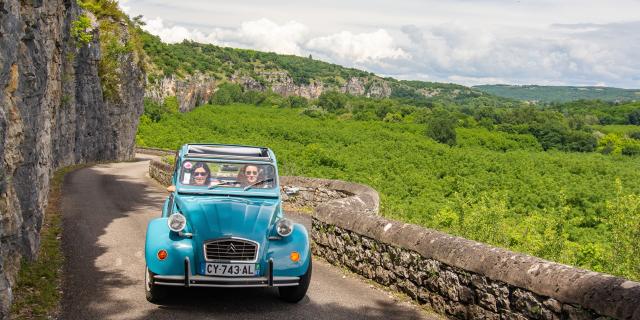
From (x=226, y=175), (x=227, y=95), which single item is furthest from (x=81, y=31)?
(x=227, y=95)

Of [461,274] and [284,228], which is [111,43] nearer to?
[284,228]

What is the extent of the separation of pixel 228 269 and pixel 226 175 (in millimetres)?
2195

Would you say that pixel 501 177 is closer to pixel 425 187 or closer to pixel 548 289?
pixel 425 187

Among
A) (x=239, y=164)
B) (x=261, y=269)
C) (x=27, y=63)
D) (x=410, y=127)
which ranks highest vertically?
(x=27, y=63)

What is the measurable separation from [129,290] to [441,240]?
482 cm

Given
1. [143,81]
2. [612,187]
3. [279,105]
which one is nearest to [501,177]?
[612,187]

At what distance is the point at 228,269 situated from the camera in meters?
8.02

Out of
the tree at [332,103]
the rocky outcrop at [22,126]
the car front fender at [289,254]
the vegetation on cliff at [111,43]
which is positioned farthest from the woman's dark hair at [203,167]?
the tree at [332,103]

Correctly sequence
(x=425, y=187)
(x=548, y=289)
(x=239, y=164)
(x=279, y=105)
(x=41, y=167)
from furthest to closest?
1. (x=279, y=105)
2. (x=425, y=187)
3. (x=41, y=167)
4. (x=239, y=164)
5. (x=548, y=289)

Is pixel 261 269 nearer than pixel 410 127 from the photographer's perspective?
Yes

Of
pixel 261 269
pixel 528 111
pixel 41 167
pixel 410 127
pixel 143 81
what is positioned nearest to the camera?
pixel 261 269

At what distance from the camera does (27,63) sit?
416 inches

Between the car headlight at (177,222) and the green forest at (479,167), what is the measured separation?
9.13m

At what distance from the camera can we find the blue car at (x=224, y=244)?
315 inches
